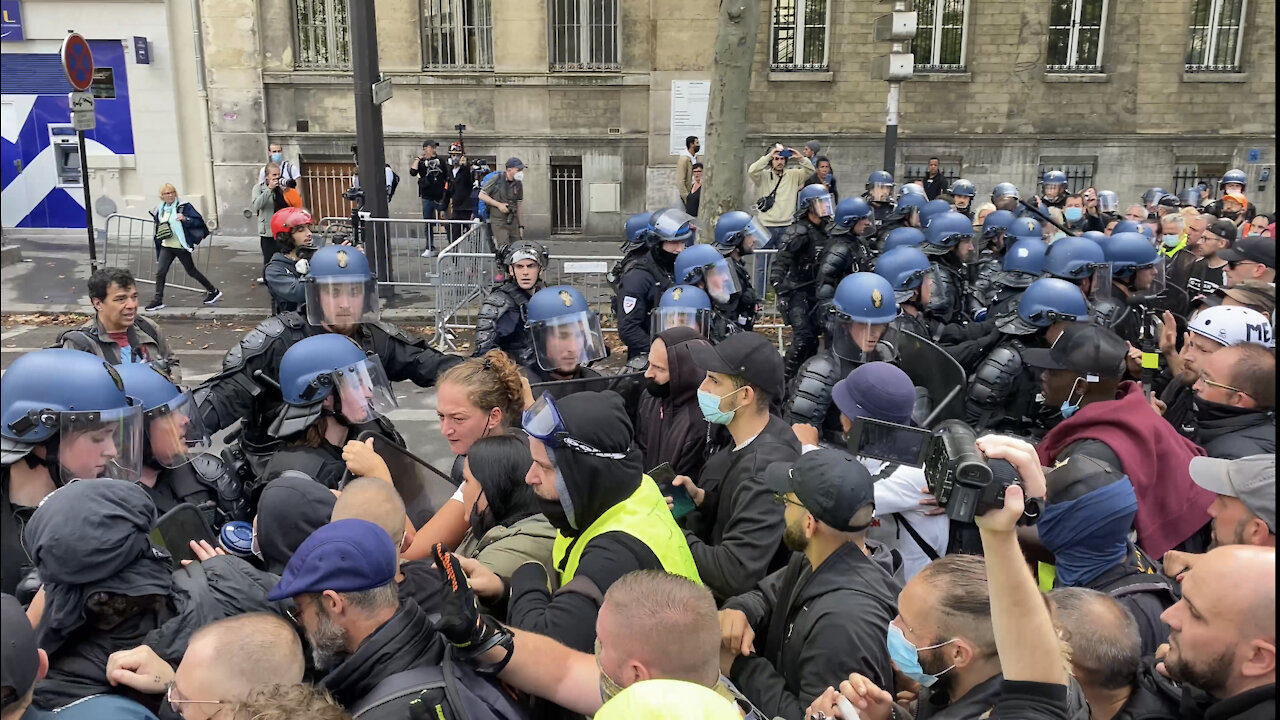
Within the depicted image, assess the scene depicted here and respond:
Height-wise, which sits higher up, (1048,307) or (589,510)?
(1048,307)

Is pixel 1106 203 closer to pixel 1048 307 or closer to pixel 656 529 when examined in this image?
pixel 1048 307

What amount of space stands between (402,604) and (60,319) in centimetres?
1170

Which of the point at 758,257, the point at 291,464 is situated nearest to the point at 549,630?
the point at 291,464

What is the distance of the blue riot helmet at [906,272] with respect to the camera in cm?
623

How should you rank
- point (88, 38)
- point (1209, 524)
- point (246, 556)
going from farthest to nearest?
1. point (88, 38)
2. point (1209, 524)
3. point (246, 556)

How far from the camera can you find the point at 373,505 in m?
2.84

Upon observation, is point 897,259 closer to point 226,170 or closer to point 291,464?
point 291,464

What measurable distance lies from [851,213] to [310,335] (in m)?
5.19

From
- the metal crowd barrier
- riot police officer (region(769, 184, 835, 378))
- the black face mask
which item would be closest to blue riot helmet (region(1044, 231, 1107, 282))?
riot police officer (region(769, 184, 835, 378))

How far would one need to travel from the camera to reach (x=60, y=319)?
39.6 feet

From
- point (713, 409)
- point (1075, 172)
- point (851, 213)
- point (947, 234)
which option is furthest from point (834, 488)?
point (1075, 172)

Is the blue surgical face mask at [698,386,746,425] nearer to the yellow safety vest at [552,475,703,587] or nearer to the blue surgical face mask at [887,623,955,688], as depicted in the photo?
the yellow safety vest at [552,475,703,587]

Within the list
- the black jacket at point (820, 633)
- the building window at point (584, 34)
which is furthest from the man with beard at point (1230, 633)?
the building window at point (584, 34)

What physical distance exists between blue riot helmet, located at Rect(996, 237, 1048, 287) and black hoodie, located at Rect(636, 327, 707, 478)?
3145 mm
